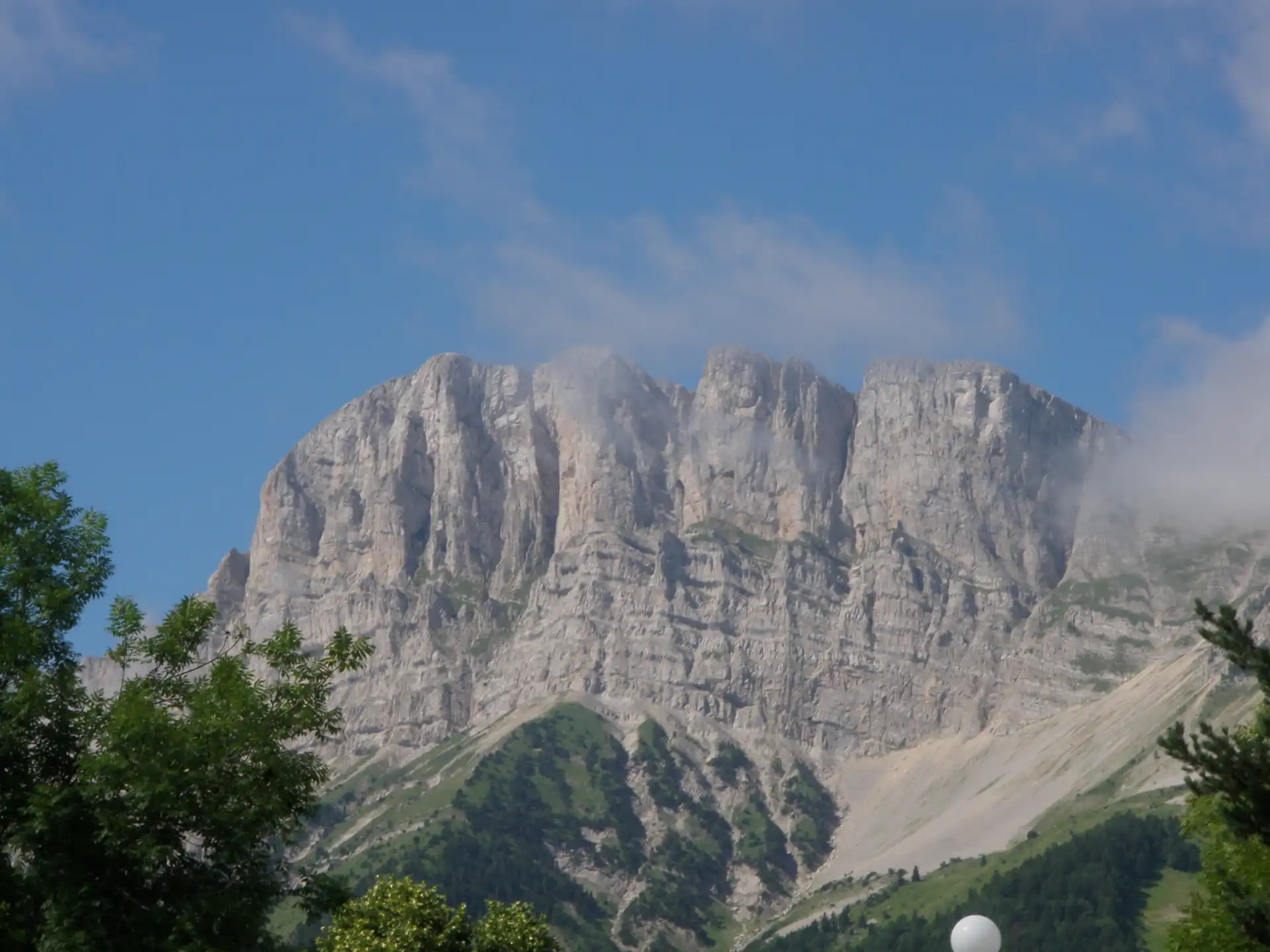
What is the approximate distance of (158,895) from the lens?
40.0 metres

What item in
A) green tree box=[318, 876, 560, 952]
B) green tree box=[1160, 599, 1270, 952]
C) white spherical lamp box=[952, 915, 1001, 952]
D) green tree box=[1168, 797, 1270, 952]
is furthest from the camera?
green tree box=[318, 876, 560, 952]

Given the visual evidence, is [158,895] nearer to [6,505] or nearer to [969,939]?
[6,505]

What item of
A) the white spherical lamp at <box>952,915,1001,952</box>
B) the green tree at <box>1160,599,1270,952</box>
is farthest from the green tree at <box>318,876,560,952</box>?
the green tree at <box>1160,599,1270,952</box>

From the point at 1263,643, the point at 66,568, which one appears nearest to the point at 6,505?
the point at 66,568

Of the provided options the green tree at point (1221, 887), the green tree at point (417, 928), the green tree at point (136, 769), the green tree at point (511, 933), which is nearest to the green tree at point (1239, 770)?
the green tree at point (1221, 887)

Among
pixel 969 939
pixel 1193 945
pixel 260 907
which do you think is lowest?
pixel 1193 945

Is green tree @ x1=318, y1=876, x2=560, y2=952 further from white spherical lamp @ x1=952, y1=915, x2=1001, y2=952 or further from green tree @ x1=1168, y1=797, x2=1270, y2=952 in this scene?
white spherical lamp @ x1=952, y1=915, x2=1001, y2=952

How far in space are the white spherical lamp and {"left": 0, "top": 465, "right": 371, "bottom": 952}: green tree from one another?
53.4 ft

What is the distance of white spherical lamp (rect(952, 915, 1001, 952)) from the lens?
33.2 meters

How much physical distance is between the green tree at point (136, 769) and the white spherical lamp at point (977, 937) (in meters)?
16.3

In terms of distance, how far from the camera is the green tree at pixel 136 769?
38.5 metres

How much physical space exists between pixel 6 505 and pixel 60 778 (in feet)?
23.0

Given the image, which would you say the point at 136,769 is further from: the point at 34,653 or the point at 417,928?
the point at 417,928

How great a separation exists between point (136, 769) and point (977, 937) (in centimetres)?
1873
